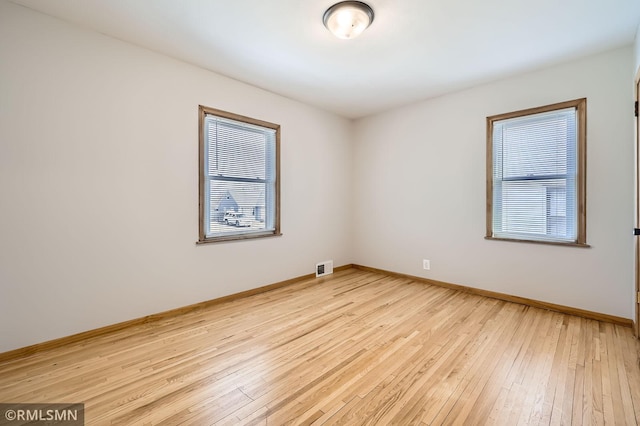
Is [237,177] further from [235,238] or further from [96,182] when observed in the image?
[96,182]

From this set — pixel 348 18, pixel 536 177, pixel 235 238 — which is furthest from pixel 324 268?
pixel 348 18

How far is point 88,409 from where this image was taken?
5.34 ft

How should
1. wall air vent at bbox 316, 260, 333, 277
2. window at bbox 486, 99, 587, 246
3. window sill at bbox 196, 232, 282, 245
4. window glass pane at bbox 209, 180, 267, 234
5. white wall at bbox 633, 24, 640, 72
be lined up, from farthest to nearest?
wall air vent at bbox 316, 260, 333, 277 < window glass pane at bbox 209, 180, 267, 234 < window sill at bbox 196, 232, 282, 245 < window at bbox 486, 99, 587, 246 < white wall at bbox 633, 24, 640, 72

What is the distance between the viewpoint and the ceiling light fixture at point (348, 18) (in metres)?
2.13

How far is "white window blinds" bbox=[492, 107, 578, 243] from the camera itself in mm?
3039

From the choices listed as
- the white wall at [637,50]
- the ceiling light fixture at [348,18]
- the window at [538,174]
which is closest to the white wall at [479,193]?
the window at [538,174]

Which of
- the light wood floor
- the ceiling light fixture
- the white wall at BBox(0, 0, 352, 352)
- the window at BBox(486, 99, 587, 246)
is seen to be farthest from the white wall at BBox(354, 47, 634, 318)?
the white wall at BBox(0, 0, 352, 352)

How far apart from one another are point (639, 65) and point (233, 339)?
4.08m

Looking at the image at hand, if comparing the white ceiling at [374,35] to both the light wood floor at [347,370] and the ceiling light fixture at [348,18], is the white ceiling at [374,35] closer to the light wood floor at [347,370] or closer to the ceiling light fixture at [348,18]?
the ceiling light fixture at [348,18]

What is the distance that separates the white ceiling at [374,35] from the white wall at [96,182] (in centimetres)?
25

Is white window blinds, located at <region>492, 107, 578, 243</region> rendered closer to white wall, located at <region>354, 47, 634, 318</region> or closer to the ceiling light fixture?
white wall, located at <region>354, 47, 634, 318</region>

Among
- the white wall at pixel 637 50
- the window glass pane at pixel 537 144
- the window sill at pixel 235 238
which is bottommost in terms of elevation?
the window sill at pixel 235 238

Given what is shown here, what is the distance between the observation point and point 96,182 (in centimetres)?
252

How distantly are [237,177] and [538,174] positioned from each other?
353 cm
